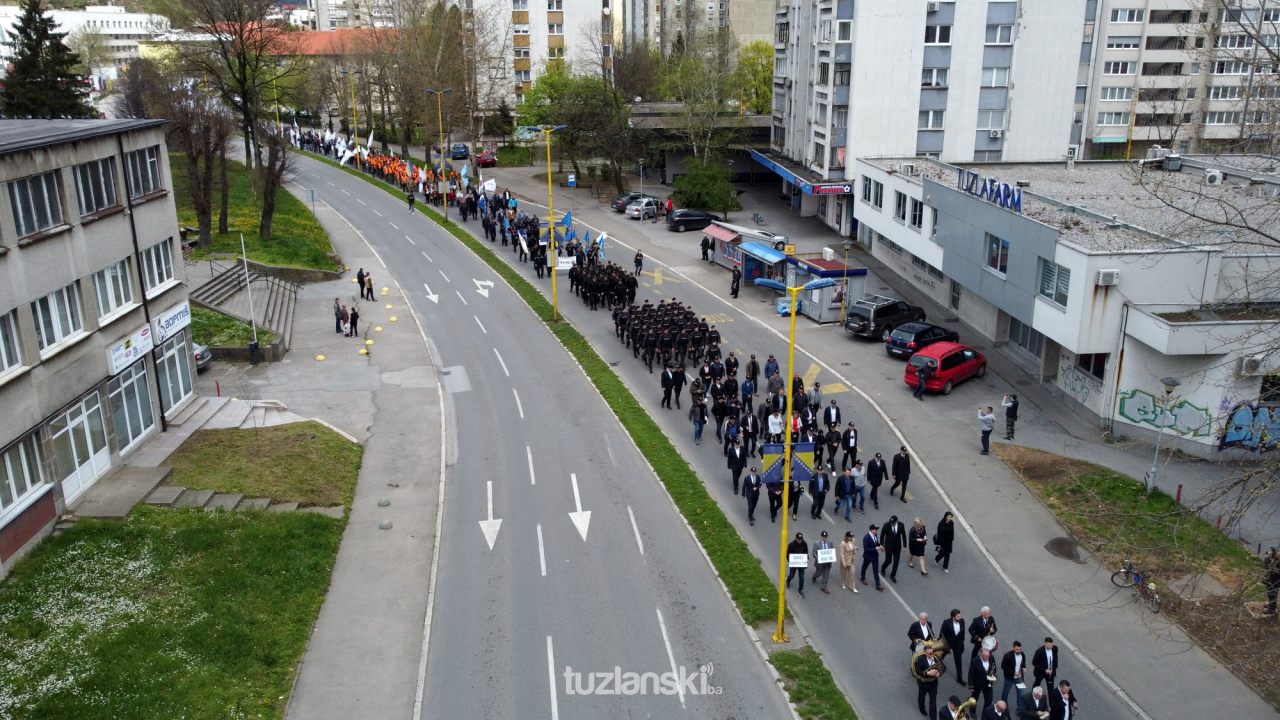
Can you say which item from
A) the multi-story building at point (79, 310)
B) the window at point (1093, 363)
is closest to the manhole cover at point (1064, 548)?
the window at point (1093, 363)

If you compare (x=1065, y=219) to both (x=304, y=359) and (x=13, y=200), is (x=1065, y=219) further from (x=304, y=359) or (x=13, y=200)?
(x=13, y=200)

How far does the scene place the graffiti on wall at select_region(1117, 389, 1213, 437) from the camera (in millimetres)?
25719

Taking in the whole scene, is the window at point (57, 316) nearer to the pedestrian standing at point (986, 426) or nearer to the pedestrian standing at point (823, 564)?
the pedestrian standing at point (823, 564)

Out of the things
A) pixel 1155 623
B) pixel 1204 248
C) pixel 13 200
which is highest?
pixel 13 200

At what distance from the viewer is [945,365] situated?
31.0 metres

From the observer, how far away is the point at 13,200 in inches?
797

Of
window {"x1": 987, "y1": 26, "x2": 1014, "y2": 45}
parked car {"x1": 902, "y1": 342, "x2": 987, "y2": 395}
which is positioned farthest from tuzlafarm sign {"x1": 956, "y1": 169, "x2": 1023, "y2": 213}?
window {"x1": 987, "y1": 26, "x2": 1014, "y2": 45}

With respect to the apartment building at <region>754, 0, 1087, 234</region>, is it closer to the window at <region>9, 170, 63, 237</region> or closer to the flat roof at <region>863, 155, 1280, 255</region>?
the flat roof at <region>863, 155, 1280, 255</region>

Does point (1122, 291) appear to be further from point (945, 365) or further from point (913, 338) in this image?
point (913, 338)

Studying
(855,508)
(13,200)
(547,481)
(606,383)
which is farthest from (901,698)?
(13,200)

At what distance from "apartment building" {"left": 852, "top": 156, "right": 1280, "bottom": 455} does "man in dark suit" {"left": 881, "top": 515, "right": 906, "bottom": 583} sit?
7031mm

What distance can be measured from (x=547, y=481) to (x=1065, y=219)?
63.4 ft

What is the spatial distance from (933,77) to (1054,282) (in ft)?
86.8

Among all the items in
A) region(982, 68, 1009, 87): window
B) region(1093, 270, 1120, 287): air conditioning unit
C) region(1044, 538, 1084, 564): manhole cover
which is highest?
region(982, 68, 1009, 87): window
